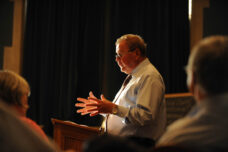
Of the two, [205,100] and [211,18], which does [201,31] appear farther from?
[205,100]

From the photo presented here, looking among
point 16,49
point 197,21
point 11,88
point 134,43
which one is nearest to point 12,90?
point 11,88

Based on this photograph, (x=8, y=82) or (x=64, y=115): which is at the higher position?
(x=8, y=82)

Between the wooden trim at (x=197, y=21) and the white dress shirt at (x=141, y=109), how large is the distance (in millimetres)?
2068

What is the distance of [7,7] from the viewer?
5281mm

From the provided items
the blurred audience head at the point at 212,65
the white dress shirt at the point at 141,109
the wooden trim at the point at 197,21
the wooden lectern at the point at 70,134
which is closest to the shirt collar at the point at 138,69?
the white dress shirt at the point at 141,109

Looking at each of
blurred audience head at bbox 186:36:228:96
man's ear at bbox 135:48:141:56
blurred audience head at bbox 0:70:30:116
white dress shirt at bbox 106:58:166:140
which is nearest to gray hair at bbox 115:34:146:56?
man's ear at bbox 135:48:141:56

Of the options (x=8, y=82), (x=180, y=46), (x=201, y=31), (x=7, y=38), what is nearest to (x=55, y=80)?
(x=7, y=38)

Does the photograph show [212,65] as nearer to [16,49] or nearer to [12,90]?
[12,90]

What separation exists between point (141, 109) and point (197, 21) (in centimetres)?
259

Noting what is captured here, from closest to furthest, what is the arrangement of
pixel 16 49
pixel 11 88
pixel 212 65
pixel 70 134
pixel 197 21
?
pixel 212 65
pixel 11 88
pixel 70 134
pixel 197 21
pixel 16 49

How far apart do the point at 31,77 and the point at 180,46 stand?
7.61 ft

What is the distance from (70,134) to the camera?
2689 millimetres

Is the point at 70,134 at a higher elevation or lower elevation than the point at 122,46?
lower

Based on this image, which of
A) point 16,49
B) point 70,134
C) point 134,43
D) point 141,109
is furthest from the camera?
point 16,49
